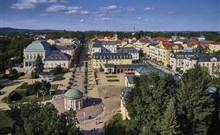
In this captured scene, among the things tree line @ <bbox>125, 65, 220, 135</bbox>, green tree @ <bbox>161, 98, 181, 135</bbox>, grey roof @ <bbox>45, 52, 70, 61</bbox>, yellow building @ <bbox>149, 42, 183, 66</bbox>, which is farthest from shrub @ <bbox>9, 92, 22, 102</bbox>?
yellow building @ <bbox>149, 42, 183, 66</bbox>

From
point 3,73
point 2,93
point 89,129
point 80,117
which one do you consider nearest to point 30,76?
point 3,73

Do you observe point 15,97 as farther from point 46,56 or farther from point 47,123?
point 46,56

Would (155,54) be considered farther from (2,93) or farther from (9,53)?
(2,93)

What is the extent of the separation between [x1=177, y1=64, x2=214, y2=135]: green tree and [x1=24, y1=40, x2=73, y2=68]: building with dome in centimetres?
4058

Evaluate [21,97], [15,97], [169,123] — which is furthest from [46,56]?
[169,123]

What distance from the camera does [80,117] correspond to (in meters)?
27.2

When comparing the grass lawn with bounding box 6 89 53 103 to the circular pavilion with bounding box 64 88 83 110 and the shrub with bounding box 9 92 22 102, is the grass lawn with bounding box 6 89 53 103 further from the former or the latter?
the circular pavilion with bounding box 64 88 83 110

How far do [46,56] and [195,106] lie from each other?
4620 centimetres

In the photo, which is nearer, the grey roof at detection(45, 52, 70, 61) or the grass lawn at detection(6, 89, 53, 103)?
the grass lawn at detection(6, 89, 53, 103)

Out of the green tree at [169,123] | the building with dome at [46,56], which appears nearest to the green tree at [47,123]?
the green tree at [169,123]

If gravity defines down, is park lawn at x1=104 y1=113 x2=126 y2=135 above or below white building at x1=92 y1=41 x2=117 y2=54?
below

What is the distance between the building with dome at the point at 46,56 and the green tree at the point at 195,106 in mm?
40575

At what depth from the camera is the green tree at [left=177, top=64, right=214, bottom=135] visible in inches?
747

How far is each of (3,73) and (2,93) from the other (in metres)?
15.2
